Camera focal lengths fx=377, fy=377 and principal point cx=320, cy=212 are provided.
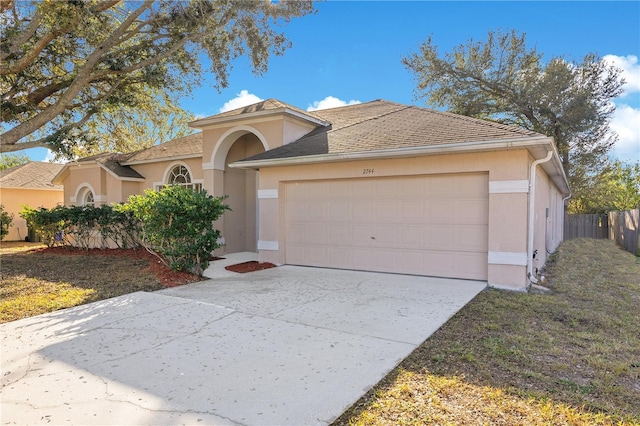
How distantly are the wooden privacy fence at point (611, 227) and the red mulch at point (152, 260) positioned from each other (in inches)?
662

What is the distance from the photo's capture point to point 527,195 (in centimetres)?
750

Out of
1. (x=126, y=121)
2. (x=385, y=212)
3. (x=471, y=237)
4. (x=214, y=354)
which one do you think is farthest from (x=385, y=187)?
(x=126, y=121)

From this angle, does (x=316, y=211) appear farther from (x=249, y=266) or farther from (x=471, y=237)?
(x=471, y=237)

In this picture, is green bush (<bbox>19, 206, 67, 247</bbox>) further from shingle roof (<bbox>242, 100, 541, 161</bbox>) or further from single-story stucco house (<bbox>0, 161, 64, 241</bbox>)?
shingle roof (<bbox>242, 100, 541, 161</bbox>)

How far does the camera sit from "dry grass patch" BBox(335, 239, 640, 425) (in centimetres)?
309

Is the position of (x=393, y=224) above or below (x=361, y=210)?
below

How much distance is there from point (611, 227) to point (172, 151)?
24.8 m

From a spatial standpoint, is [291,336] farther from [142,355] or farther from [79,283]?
[79,283]

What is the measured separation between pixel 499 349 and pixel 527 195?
415cm

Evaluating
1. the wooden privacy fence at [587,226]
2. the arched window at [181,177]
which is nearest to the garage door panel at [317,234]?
the arched window at [181,177]

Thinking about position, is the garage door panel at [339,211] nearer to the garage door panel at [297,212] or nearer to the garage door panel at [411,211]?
the garage door panel at [297,212]

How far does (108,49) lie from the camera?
11.3 metres

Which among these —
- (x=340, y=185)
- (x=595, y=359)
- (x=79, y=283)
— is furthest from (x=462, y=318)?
(x=79, y=283)

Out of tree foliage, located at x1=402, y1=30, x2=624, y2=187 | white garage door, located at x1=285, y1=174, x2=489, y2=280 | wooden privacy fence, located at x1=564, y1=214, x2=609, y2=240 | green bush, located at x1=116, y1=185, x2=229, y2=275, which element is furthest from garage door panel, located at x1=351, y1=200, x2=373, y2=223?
wooden privacy fence, located at x1=564, y1=214, x2=609, y2=240
